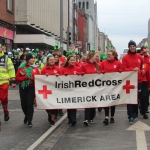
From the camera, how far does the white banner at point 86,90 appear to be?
9.09 metres

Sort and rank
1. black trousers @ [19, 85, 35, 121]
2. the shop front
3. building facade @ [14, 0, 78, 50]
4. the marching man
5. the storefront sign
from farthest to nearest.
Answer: building facade @ [14, 0, 78, 50]
the shop front
the storefront sign
the marching man
black trousers @ [19, 85, 35, 121]

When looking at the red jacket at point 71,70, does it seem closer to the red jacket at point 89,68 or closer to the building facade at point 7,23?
the red jacket at point 89,68

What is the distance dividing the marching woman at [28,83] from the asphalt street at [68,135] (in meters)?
0.44

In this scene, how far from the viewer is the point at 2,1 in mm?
27094

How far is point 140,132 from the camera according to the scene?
8102 mm

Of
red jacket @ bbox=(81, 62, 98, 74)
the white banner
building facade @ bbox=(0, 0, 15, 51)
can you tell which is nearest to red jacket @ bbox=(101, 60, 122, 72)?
the white banner

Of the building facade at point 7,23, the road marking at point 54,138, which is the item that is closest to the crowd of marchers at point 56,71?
the road marking at point 54,138

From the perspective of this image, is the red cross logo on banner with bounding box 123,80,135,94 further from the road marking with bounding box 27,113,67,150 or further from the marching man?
the marching man

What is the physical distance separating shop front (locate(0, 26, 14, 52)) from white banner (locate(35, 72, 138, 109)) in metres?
18.7

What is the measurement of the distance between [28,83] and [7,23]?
816 inches

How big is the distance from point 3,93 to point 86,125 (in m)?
2.18

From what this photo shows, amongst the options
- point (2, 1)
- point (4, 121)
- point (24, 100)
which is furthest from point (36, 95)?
point (2, 1)

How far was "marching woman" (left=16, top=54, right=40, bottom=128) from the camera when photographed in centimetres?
891

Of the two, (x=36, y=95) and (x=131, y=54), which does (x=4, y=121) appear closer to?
(x=36, y=95)
